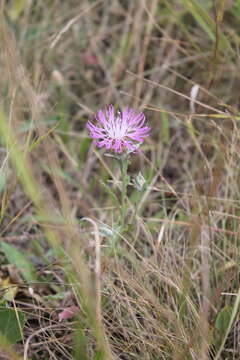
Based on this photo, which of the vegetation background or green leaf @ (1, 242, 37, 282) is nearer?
the vegetation background

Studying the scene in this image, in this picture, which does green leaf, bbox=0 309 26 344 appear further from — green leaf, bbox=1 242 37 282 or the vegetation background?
green leaf, bbox=1 242 37 282

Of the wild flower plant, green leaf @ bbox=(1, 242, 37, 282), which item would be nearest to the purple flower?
the wild flower plant

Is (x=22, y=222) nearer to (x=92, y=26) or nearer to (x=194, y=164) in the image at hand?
(x=194, y=164)

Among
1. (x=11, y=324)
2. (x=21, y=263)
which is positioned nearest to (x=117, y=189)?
(x=21, y=263)

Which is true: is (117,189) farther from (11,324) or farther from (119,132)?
(11,324)

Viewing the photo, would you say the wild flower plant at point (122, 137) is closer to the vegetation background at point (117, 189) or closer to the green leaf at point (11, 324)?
the vegetation background at point (117, 189)

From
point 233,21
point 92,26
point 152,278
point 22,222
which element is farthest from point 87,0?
point 152,278

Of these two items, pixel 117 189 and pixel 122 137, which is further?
pixel 117 189
